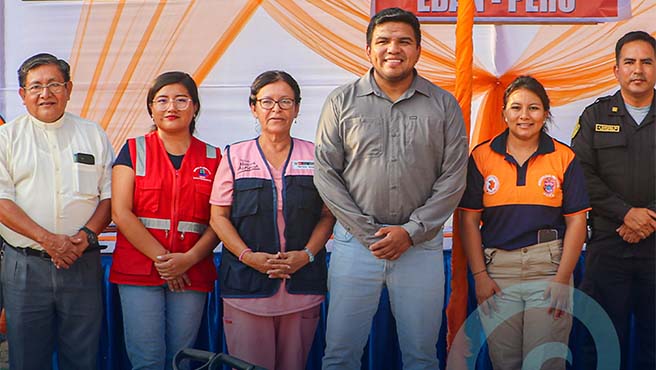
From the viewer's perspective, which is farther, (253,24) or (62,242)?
(253,24)

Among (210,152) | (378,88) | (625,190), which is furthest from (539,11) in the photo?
(210,152)

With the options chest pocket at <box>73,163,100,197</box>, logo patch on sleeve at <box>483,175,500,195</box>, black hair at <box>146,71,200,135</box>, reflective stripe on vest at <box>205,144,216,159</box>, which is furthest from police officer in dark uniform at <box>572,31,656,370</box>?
chest pocket at <box>73,163,100,197</box>

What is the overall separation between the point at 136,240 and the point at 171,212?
6.8 inches

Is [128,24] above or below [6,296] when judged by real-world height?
above

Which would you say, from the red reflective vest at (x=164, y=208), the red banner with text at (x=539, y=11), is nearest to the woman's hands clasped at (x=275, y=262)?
the red reflective vest at (x=164, y=208)

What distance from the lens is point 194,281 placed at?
106 inches

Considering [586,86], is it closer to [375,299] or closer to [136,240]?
[375,299]

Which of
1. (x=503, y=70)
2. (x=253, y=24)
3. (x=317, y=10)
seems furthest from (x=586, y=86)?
(x=253, y=24)

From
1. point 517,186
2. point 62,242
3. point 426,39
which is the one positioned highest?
point 426,39

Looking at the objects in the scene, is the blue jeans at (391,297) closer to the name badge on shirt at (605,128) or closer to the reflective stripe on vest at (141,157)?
the reflective stripe on vest at (141,157)

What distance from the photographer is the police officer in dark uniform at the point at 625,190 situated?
9.65 ft

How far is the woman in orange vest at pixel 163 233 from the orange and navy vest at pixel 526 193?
112cm

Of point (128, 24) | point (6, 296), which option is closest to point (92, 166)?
point (6, 296)

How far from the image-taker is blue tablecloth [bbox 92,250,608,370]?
320 centimetres
